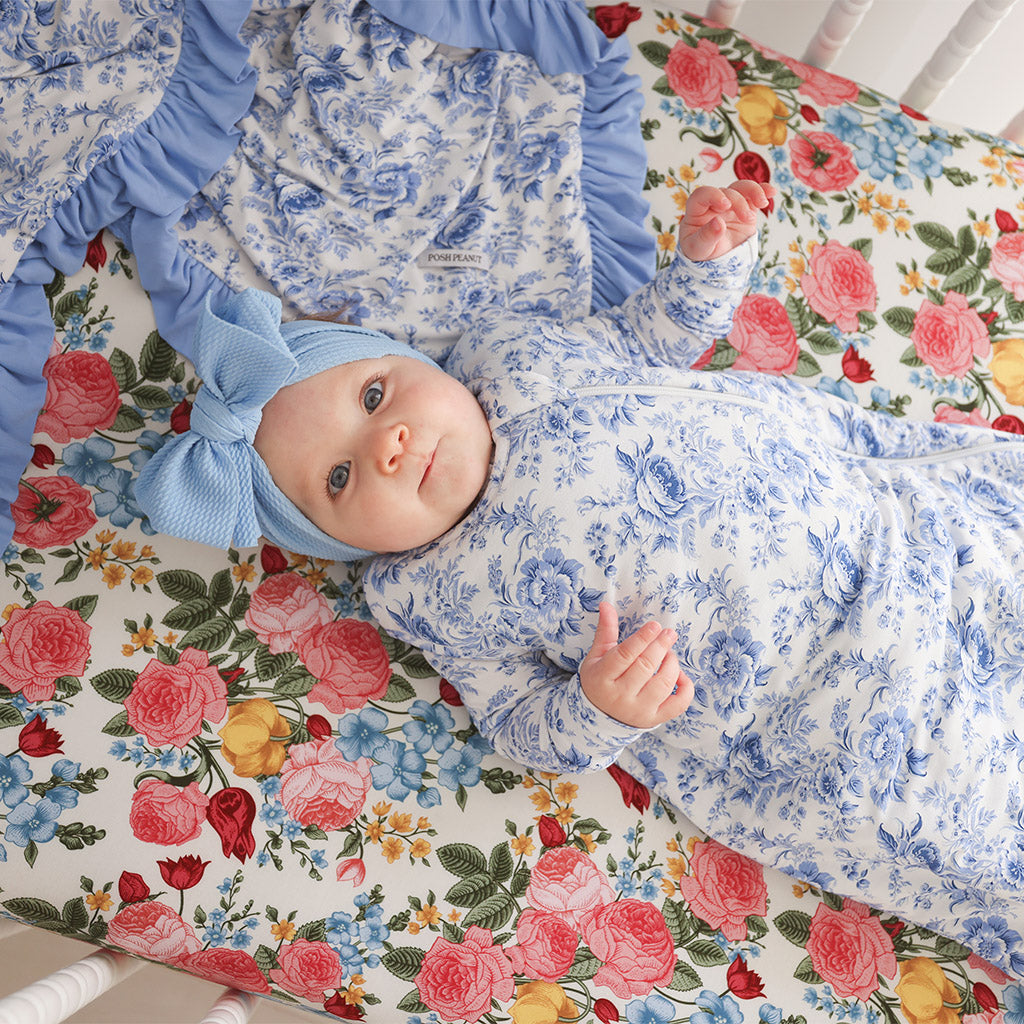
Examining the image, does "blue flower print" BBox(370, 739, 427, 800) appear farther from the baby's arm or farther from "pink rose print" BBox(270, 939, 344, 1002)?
the baby's arm

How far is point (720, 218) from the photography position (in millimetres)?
983

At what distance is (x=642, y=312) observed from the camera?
1062 mm

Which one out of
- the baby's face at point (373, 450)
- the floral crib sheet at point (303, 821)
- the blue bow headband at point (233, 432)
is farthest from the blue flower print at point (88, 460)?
the baby's face at point (373, 450)

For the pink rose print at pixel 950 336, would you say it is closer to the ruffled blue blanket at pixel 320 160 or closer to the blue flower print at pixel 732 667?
the ruffled blue blanket at pixel 320 160

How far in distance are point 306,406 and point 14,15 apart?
1.90 feet

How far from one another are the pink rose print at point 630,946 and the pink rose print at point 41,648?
0.60 metres

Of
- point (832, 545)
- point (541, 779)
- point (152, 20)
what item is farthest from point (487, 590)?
point (152, 20)

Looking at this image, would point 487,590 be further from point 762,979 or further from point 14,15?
point 14,15

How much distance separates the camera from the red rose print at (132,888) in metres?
0.90

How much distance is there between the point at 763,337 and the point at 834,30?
18.5 inches

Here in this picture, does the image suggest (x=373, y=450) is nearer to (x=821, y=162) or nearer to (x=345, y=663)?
(x=345, y=663)

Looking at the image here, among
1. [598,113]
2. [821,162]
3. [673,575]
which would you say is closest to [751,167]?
[821,162]

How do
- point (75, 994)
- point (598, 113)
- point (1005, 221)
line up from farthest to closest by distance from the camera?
point (1005, 221) → point (598, 113) → point (75, 994)

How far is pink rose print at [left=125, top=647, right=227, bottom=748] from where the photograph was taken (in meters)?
0.95
